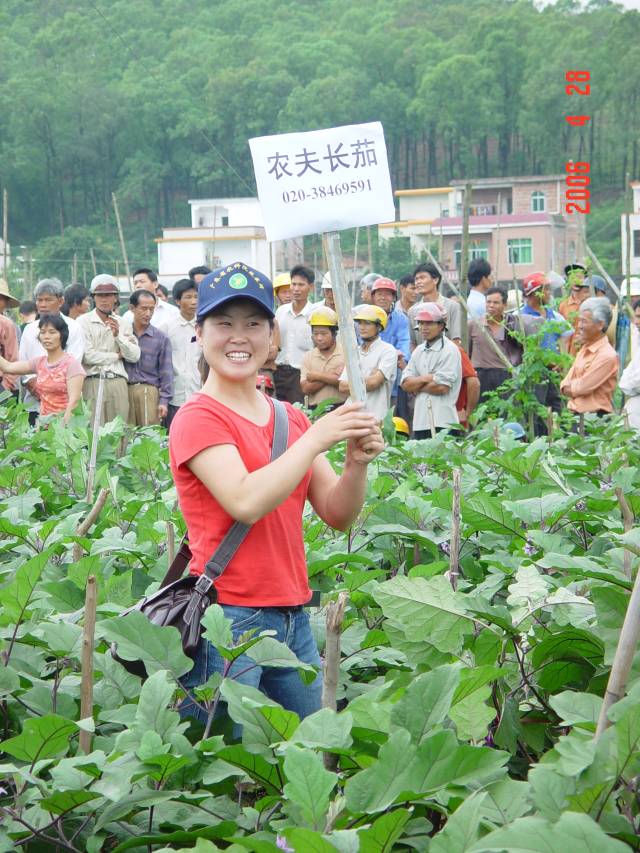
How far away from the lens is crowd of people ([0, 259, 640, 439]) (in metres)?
8.36

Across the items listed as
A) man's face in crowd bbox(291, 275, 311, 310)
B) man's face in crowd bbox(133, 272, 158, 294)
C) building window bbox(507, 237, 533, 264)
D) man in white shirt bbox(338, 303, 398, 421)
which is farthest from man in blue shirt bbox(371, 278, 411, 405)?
building window bbox(507, 237, 533, 264)

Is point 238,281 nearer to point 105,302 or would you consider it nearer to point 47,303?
point 105,302

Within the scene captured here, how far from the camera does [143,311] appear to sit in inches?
387

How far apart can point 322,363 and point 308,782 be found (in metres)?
7.27

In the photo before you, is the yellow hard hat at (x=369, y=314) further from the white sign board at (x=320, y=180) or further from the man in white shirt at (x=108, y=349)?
the white sign board at (x=320, y=180)

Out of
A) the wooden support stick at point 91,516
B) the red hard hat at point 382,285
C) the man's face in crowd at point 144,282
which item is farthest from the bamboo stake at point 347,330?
the man's face in crowd at point 144,282

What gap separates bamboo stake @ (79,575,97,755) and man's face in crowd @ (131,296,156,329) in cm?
791

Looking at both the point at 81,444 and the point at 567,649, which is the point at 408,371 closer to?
the point at 81,444

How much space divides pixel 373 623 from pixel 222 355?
0.72 m

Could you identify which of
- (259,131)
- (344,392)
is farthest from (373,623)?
(259,131)

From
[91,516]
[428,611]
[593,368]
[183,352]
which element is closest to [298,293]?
[183,352]

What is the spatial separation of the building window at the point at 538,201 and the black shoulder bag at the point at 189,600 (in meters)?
74.2

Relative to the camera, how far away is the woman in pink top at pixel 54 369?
8.05 metres

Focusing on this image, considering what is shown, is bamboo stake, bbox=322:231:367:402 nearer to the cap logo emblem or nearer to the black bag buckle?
the cap logo emblem
